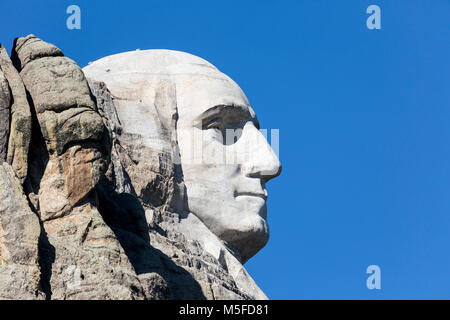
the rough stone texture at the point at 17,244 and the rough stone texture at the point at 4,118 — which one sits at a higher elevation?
the rough stone texture at the point at 4,118

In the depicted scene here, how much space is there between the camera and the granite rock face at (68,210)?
13.4m

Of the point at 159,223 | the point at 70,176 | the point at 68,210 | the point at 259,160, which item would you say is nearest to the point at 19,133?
the point at 70,176

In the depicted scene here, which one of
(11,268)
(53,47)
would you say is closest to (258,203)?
(53,47)

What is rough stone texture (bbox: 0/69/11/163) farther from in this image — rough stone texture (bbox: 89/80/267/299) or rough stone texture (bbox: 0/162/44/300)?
rough stone texture (bbox: 89/80/267/299)

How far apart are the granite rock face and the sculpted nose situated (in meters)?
2.16

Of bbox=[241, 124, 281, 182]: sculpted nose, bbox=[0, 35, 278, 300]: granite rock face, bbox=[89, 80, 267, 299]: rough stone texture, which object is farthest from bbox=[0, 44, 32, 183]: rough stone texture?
bbox=[241, 124, 281, 182]: sculpted nose

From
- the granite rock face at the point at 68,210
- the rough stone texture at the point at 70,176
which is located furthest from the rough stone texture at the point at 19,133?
the rough stone texture at the point at 70,176

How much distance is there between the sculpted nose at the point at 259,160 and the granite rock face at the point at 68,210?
2158 millimetres

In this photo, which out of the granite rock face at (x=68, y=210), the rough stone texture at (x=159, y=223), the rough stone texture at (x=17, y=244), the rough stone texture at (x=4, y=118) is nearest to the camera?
the rough stone texture at (x=17, y=244)

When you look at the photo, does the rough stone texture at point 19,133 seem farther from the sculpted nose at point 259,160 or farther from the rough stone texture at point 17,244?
the sculpted nose at point 259,160

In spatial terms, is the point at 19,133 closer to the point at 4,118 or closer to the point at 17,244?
the point at 4,118

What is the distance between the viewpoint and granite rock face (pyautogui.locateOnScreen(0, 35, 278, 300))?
13.4m
